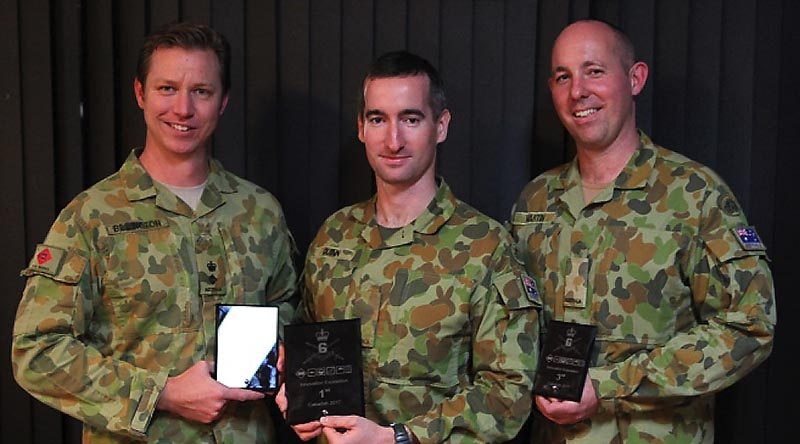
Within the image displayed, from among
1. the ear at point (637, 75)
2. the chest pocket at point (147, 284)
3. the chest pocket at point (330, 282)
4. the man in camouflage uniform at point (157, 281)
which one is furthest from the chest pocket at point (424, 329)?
the ear at point (637, 75)

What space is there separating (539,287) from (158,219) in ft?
3.08

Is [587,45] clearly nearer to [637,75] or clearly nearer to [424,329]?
[637,75]

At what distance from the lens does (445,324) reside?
183 centimetres

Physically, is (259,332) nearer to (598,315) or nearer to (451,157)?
(598,315)

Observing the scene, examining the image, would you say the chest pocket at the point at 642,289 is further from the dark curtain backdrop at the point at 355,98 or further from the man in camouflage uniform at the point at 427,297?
the dark curtain backdrop at the point at 355,98

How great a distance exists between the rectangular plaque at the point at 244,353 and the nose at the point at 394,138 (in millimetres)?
482

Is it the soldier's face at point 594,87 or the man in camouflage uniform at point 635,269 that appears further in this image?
the soldier's face at point 594,87

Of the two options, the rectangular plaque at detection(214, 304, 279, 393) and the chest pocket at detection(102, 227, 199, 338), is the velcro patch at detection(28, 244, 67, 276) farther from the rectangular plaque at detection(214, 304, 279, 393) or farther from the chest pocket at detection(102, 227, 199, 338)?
the rectangular plaque at detection(214, 304, 279, 393)

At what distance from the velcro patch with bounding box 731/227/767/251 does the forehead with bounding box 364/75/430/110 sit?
→ 2.52ft

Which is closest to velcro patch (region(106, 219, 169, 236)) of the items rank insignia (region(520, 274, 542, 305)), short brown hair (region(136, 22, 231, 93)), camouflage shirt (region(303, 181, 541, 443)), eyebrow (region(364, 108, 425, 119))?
short brown hair (region(136, 22, 231, 93))

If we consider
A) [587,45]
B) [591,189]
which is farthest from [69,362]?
[587,45]

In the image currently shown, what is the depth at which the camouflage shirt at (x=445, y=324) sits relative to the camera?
1.78 metres

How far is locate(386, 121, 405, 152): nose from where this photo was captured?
5.99 feet

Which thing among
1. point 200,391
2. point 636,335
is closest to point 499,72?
point 636,335
